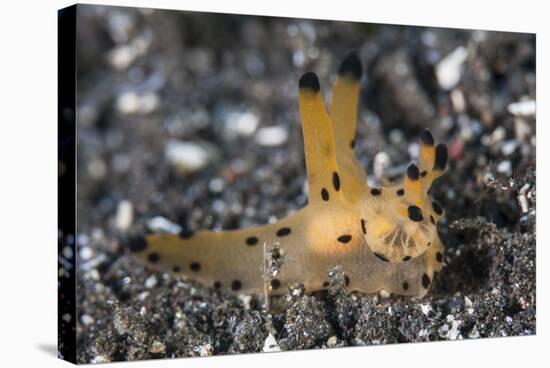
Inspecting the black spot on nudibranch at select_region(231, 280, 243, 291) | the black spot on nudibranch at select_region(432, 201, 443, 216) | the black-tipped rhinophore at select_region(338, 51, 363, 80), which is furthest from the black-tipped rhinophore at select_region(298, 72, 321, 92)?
the black spot on nudibranch at select_region(231, 280, 243, 291)

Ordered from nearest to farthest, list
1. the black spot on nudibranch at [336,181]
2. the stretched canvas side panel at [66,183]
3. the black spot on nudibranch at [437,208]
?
the stretched canvas side panel at [66,183] → the black spot on nudibranch at [336,181] → the black spot on nudibranch at [437,208]

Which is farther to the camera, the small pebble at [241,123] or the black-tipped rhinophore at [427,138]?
the small pebble at [241,123]

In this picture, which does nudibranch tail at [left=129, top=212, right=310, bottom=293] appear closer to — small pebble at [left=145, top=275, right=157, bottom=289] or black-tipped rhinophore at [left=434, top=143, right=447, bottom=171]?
small pebble at [left=145, top=275, right=157, bottom=289]

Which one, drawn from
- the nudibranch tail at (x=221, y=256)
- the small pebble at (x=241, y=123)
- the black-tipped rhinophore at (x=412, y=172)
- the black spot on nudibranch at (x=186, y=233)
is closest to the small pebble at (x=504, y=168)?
the black-tipped rhinophore at (x=412, y=172)

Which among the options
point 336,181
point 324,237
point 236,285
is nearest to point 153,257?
point 236,285

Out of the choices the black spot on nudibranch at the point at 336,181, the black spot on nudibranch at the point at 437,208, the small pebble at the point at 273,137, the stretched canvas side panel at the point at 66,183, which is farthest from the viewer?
the small pebble at the point at 273,137

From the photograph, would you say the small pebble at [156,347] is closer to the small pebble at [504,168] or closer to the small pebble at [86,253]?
the small pebble at [86,253]

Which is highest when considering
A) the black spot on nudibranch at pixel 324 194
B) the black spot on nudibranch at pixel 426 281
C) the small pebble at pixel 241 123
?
the small pebble at pixel 241 123
